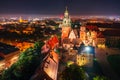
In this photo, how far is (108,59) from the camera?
134 feet

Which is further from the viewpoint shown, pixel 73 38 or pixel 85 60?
pixel 73 38

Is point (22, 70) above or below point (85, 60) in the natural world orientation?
above

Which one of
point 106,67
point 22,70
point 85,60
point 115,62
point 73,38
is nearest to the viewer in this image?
point 22,70

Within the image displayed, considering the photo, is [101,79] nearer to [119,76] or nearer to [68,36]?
[119,76]

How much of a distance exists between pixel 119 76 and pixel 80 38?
23.9 meters

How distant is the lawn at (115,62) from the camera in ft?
114

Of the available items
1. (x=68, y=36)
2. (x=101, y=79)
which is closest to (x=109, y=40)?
(x=68, y=36)

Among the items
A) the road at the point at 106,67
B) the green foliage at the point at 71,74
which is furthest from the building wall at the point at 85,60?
the green foliage at the point at 71,74

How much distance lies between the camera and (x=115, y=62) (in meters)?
38.9

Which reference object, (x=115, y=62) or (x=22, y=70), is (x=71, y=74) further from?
(x=115, y=62)

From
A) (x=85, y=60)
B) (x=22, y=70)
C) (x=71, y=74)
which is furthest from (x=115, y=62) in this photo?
(x=71, y=74)

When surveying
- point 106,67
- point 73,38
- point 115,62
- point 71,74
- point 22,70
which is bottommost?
point 115,62

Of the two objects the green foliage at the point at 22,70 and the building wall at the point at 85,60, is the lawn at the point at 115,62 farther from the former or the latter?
the green foliage at the point at 22,70

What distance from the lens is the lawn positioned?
34.8m
